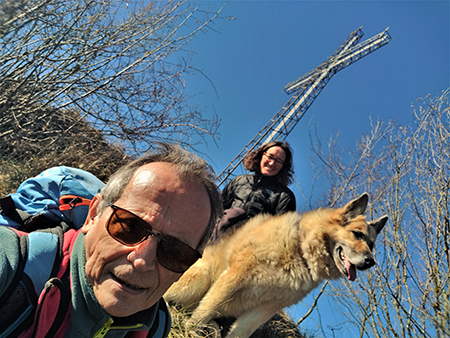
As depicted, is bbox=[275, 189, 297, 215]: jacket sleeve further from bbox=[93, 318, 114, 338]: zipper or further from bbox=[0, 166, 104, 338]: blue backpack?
bbox=[93, 318, 114, 338]: zipper

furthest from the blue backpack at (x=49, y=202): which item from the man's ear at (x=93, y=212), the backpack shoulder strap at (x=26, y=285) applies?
the backpack shoulder strap at (x=26, y=285)

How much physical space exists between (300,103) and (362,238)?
991 centimetres

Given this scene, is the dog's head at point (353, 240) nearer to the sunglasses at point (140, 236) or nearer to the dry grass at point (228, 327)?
the dry grass at point (228, 327)

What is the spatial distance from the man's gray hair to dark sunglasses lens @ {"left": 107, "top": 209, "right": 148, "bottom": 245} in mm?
137

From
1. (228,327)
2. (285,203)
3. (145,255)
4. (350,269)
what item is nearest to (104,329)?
(145,255)

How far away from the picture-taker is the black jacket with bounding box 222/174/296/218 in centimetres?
448

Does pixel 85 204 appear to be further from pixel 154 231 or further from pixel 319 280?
pixel 319 280

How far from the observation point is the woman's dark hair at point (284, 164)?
4559 mm

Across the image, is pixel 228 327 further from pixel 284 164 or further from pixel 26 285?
pixel 26 285

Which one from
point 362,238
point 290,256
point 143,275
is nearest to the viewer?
point 143,275

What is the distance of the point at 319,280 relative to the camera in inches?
154

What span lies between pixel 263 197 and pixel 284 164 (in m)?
0.64

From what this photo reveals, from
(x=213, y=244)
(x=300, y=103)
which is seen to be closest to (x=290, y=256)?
(x=213, y=244)

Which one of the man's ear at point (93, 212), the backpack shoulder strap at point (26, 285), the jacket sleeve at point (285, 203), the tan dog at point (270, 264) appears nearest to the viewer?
the backpack shoulder strap at point (26, 285)
